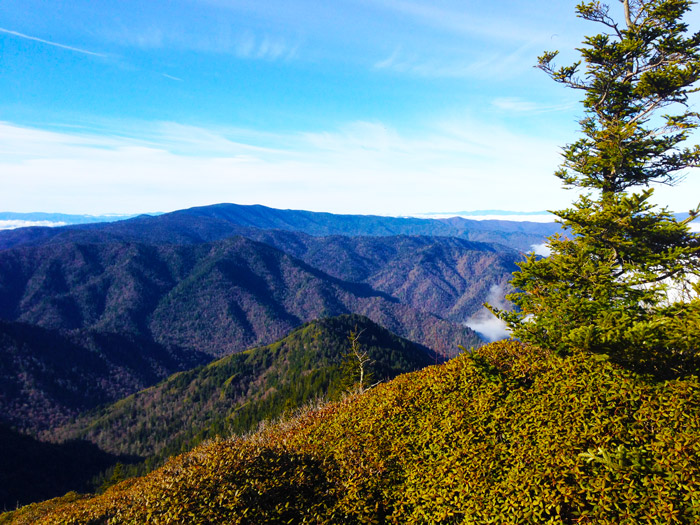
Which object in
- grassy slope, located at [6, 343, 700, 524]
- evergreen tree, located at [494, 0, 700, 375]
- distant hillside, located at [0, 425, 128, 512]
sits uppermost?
evergreen tree, located at [494, 0, 700, 375]

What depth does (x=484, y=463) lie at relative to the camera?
9750 millimetres

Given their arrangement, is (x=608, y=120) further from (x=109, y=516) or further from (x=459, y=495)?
(x=109, y=516)

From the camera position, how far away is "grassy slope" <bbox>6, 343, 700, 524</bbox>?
798cm

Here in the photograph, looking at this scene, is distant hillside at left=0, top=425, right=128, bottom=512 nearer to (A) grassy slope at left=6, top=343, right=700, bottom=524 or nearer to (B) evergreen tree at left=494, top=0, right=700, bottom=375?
(A) grassy slope at left=6, top=343, right=700, bottom=524

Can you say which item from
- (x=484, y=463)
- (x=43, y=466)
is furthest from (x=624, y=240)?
(x=43, y=466)

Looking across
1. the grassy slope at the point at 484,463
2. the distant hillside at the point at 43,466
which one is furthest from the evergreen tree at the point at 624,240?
the distant hillside at the point at 43,466

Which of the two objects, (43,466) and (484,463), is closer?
(484,463)

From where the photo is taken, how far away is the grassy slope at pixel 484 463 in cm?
798

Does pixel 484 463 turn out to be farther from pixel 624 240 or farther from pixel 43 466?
pixel 43 466

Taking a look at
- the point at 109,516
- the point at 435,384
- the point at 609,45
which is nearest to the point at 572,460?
the point at 435,384

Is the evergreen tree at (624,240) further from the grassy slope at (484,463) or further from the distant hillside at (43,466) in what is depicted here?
the distant hillside at (43,466)

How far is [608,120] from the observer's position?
51.9ft

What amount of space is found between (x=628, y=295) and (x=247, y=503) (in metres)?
13.1

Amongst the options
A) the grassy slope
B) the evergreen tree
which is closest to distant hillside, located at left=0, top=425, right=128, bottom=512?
the grassy slope
